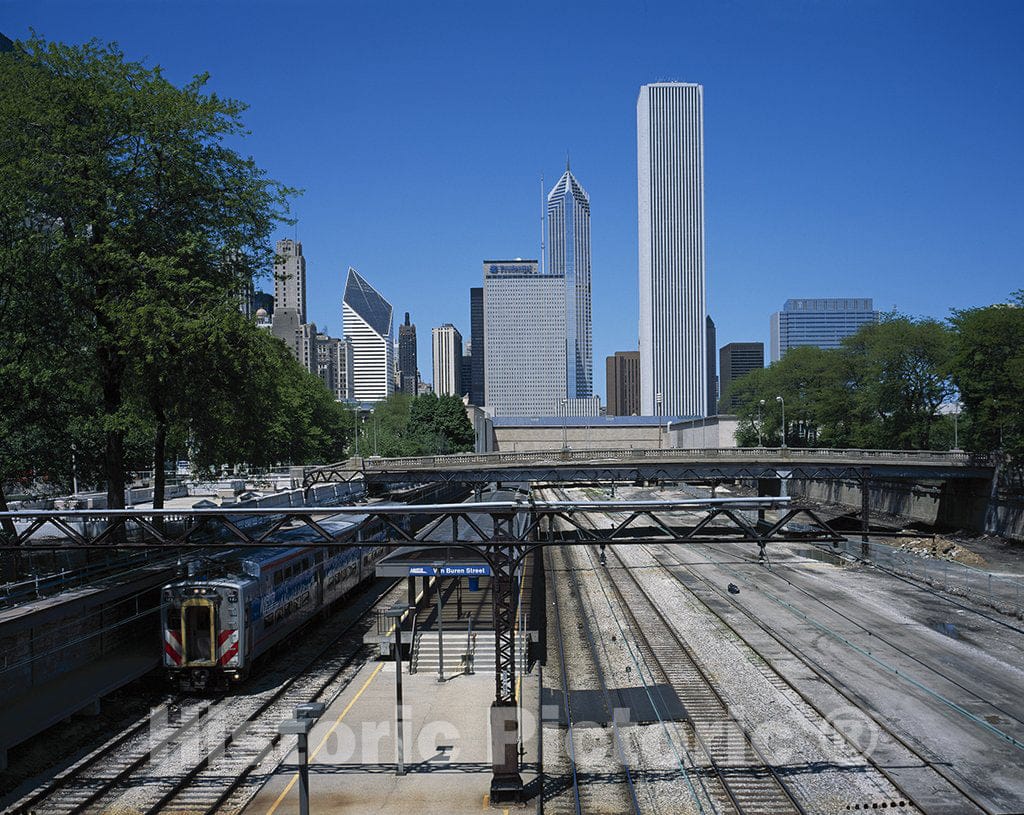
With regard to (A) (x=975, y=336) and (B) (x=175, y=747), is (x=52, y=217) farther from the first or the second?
(A) (x=975, y=336)

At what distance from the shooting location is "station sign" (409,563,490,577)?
2366 cm

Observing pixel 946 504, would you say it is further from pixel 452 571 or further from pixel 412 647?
pixel 452 571

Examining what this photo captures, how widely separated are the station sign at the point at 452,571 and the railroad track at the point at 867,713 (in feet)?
31.8

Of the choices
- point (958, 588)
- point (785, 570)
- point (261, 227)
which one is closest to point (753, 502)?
point (261, 227)

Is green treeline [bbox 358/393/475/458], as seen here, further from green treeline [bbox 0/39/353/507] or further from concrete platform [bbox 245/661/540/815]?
concrete platform [bbox 245/661/540/815]

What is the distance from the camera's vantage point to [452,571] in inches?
938

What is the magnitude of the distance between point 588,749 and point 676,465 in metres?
46.2

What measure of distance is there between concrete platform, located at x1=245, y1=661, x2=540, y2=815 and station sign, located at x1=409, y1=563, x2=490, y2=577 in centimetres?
336

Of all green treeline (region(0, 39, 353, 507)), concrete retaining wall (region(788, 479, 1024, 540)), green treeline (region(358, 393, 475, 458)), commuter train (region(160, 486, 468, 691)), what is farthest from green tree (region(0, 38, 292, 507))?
green treeline (region(358, 393, 475, 458))

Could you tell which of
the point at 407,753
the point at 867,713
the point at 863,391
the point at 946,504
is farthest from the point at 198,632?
the point at 863,391

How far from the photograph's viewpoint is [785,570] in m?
49.7

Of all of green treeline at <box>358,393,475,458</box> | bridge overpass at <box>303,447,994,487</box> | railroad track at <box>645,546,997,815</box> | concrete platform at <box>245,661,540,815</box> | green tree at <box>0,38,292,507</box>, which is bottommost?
railroad track at <box>645,546,997,815</box>

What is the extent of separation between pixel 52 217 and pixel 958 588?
136 feet

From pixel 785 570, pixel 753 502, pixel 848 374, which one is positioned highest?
pixel 848 374
